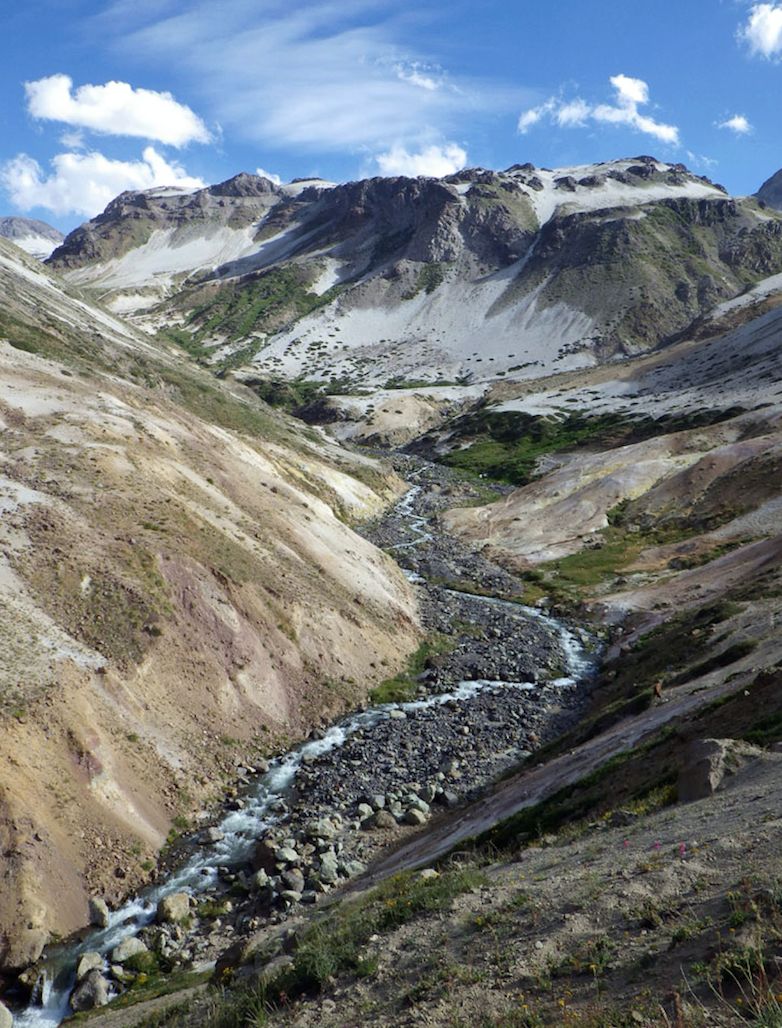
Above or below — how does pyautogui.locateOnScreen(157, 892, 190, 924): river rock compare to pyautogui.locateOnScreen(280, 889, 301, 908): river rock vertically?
above

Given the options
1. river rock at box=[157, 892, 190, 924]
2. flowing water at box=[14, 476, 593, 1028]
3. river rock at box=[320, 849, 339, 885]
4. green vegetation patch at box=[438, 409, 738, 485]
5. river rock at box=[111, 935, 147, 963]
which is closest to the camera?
flowing water at box=[14, 476, 593, 1028]

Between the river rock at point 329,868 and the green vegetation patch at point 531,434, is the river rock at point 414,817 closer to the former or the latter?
the river rock at point 329,868

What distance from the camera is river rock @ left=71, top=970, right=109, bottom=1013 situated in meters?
21.0

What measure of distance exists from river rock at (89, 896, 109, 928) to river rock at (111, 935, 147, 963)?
1538 mm

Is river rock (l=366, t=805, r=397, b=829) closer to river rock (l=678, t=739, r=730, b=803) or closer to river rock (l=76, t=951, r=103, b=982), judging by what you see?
river rock (l=76, t=951, r=103, b=982)

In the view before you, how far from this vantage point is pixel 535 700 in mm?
44719

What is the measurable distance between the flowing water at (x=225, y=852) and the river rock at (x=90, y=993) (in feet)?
1.04

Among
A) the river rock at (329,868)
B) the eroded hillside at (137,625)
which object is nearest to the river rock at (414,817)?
the river rock at (329,868)

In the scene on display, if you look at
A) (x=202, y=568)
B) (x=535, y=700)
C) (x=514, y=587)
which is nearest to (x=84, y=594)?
(x=202, y=568)

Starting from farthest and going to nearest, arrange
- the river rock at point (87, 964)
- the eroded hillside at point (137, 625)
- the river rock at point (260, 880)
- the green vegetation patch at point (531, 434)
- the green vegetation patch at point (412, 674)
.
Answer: the green vegetation patch at point (531, 434) < the green vegetation patch at point (412, 674) < the eroded hillside at point (137, 625) < the river rock at point (260, 880) < the river rock at point (87, 964)

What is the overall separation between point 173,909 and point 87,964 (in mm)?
3291

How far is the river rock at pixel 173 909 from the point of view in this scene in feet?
80.8

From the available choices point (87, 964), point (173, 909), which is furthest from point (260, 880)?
point (87, 964)

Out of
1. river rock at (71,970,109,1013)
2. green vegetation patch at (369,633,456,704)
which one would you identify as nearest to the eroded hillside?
green vegetation patch at (369,633,456,704)
